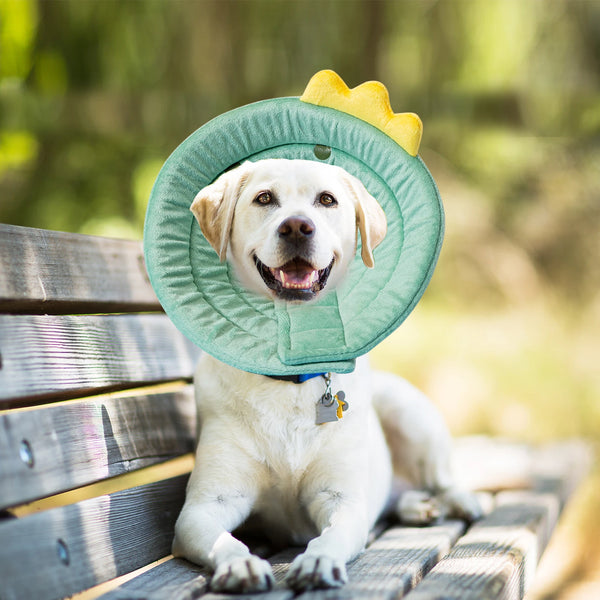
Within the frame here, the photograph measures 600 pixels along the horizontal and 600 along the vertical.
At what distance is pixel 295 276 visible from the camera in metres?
1.96

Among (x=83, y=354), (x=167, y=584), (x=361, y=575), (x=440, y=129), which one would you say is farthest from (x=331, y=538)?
(x=440, y=129)

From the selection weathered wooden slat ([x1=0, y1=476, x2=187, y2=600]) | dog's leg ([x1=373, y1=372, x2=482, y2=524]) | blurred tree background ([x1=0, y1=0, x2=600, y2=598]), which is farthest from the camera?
blurred tree background ([x1=0, y1=0, x2=600, y2=598])

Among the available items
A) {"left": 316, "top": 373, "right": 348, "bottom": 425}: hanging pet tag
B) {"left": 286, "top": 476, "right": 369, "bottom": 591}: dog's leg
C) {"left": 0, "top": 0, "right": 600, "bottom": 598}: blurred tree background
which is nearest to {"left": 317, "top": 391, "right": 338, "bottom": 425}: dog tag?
{"left": 316, "top": 373, "right": 348, "bottom": 425}: hanging pet tag

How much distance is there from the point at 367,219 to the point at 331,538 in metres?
0.83

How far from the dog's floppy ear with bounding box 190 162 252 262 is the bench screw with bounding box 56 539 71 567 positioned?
2.67 feet

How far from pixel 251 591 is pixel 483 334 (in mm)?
5430

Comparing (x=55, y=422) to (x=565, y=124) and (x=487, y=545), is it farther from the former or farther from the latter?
(x=565, y=124)

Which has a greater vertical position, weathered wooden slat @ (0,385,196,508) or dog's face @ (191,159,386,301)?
dog's face @ (191,159,386,301)

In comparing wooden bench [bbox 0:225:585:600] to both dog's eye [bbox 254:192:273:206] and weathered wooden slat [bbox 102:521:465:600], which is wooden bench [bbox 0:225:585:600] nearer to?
weathered wooden slat [bbox 102:521:465:600]

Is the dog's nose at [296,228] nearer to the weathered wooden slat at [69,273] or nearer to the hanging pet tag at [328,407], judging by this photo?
the hanging pet tag at [328,407]

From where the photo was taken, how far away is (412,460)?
2.70m

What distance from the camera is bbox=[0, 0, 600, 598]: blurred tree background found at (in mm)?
6203

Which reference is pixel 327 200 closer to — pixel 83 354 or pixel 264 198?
pixel 264 198

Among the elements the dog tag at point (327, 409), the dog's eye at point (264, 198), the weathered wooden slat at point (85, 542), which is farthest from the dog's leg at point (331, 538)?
the dog's eye at point (264, 198)
